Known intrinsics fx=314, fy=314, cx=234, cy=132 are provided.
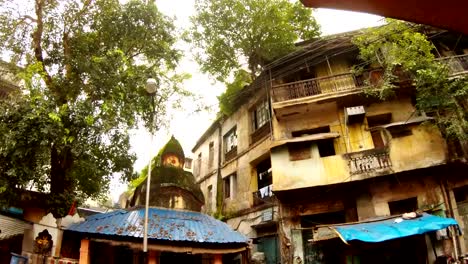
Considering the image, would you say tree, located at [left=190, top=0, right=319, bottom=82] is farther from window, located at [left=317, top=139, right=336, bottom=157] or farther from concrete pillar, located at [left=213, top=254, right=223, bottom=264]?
concrete pillar, located at [left=213, top=254, right=223, bottom=264]

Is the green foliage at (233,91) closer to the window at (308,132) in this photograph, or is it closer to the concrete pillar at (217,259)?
the window at (308,132)

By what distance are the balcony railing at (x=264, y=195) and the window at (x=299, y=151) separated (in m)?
2.06

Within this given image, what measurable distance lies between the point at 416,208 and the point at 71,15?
631 inches

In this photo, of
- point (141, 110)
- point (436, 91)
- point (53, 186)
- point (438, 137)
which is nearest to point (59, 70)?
point (141, 110)

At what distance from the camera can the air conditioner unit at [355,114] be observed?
587 inches

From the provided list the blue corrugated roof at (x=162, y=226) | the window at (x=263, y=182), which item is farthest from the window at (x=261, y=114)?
the blue corrugated roof at (x=162, y=226)

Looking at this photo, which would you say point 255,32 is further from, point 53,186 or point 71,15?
point 53,186

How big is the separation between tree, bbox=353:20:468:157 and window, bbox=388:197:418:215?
120 inches

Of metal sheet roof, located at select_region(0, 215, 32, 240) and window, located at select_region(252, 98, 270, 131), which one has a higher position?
window, located at select_region(252, 98, 270, 131)

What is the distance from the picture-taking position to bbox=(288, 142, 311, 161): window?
1563 centimetres

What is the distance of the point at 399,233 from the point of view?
1086cm

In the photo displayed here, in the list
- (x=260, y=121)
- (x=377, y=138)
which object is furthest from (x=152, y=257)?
(x=377, y=138)

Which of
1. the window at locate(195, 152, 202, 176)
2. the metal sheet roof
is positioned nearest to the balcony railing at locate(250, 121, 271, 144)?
the window at locate(195, 152, 202, 176)

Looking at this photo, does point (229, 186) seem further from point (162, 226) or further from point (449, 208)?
point (449, 208)
